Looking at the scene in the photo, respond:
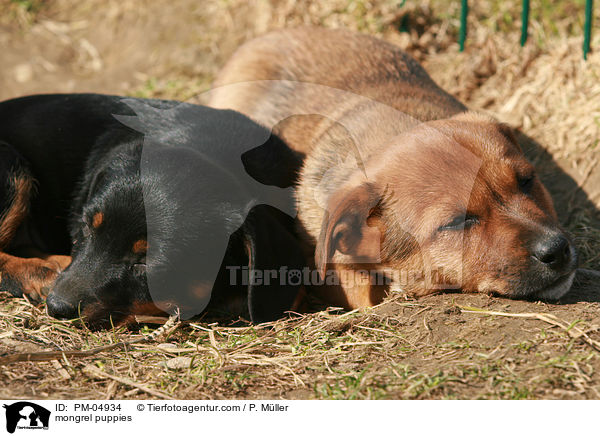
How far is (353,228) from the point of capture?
4.31 meters

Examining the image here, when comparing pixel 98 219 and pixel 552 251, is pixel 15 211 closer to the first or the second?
pixel 98 219

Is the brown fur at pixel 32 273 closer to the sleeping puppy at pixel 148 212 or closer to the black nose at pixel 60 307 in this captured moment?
the sleeping puppy at pixel 148 212

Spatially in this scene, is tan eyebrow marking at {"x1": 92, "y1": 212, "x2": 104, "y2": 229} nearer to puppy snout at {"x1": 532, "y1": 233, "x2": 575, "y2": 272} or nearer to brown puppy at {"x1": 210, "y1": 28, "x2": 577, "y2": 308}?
brown puppy at {"x1": 210, "y1": 28, "x2": 577, "y2": 308}

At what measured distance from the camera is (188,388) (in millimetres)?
3500

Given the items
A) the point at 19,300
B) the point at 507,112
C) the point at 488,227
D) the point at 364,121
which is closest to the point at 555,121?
the point at 507,112

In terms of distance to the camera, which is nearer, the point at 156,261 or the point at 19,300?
the point at 156,261

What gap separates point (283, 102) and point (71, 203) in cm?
205

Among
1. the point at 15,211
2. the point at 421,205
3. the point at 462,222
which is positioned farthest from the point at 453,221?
the point at 15,211

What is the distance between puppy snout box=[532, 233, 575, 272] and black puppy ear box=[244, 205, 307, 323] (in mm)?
1474

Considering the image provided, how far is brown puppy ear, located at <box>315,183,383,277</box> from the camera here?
4141 mm

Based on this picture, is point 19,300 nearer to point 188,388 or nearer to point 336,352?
point 188,388

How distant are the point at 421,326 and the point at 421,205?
755 mm

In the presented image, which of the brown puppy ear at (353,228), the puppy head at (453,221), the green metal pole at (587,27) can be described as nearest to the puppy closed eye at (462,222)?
the puppy head at (453,221)
